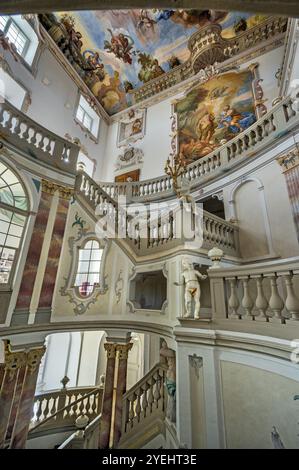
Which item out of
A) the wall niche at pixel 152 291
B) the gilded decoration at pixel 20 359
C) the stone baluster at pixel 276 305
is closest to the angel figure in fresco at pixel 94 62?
the wall niche at pixel 152 291

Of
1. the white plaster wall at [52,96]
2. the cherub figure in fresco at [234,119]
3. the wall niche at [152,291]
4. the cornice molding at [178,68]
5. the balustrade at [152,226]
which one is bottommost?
the wall niche at [152,291]

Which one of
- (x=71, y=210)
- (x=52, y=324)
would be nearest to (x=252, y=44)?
(x=71, y=210)

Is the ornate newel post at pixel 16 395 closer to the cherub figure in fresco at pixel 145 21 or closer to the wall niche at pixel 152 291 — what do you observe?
the wall niche at pixel 152 291

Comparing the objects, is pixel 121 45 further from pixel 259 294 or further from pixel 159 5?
pixel 259 294

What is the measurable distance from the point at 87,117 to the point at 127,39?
176 inches

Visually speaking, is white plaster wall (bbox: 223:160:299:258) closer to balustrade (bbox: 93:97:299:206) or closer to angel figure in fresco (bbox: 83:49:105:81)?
balustrade (bbox: 93:97:299:206)

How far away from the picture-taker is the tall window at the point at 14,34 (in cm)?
827

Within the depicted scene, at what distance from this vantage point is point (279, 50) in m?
9.12

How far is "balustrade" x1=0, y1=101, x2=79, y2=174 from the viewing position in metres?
5.14

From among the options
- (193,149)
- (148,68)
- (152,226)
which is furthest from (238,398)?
(148,68)

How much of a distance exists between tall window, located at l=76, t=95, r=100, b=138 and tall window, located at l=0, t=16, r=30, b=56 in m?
3.14

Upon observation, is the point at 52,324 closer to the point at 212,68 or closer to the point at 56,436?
the point at 56,436

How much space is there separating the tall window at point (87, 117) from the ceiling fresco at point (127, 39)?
1163 mm

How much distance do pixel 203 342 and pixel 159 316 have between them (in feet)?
6.57
